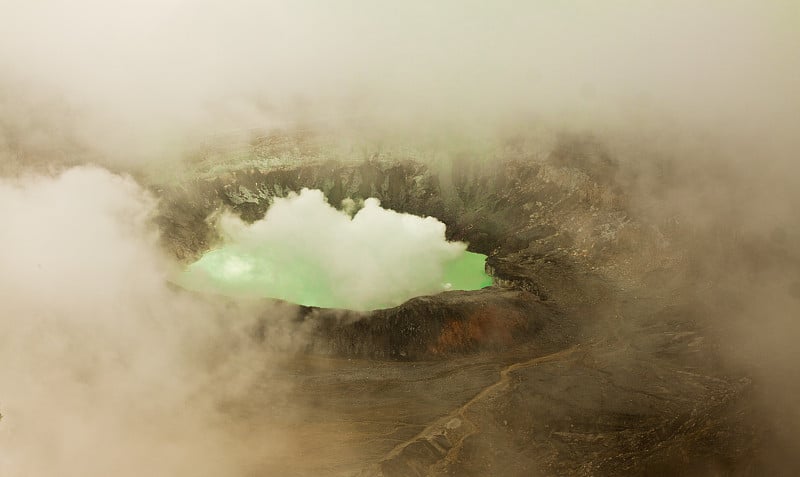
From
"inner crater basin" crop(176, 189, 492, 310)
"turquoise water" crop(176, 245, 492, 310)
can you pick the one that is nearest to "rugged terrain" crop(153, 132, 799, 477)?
"turquoise water" crop(176, 245, 492, 310)

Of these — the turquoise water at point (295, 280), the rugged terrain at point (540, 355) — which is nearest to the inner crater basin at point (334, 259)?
the turquoise water at point (295, 280)

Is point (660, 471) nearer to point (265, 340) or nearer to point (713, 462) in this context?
point (713, 462)

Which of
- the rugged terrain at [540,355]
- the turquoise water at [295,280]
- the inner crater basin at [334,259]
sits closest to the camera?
the rugged terrain at [540,355]

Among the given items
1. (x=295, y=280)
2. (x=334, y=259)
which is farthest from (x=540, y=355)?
(x=295, y=280)

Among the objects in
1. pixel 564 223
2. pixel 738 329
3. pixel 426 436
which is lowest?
pixel 426 436

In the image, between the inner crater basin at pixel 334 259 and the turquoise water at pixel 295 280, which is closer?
the turquoise water at pixel 295 280

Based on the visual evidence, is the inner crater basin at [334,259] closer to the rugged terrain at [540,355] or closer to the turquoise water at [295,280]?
the turquoise water at [295,280]

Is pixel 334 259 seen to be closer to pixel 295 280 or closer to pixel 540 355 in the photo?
pixel 295 280

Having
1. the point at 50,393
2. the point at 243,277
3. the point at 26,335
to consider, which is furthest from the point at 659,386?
the point at 26,335

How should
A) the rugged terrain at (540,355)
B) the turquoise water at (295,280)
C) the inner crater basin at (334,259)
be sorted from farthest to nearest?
the inner crater basin at (334,259)
the turquoise water at (295,280)
the rugged terrain at (540,355)
